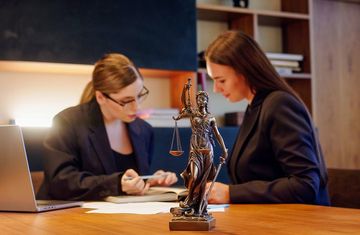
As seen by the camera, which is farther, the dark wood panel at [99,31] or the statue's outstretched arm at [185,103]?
the dark wood panel at [99,31]

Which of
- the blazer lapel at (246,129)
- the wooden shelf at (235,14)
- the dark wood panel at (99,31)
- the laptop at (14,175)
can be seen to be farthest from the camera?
the wooden shelf at (235,14)

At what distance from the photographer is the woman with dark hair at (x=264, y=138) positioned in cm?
172

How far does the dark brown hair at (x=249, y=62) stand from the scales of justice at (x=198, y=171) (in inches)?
36.3

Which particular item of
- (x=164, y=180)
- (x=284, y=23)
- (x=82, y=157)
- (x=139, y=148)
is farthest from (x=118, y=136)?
(x=284, y=23)

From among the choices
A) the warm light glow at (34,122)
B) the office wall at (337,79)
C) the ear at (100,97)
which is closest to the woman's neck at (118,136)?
the ear at (100,97)

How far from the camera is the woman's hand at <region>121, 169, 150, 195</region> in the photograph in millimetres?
1844

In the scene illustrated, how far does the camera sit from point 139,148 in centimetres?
235

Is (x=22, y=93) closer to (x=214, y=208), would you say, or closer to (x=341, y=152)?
(x=214, y=208)

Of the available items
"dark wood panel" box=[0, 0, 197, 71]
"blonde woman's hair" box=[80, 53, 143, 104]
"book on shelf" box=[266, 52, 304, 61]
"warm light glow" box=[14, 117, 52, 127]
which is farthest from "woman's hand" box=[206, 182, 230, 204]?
"book on shelf" box=[266, 52, 304, 61]

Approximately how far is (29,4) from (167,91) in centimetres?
120

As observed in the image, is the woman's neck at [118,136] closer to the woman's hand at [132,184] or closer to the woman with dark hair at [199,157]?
the woman's hand at [132,184]

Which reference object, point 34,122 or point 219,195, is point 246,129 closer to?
point 219,195

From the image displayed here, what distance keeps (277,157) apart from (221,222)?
2.17ft

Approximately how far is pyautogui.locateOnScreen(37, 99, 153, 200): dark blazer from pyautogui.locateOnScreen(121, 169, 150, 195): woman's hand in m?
0.03
